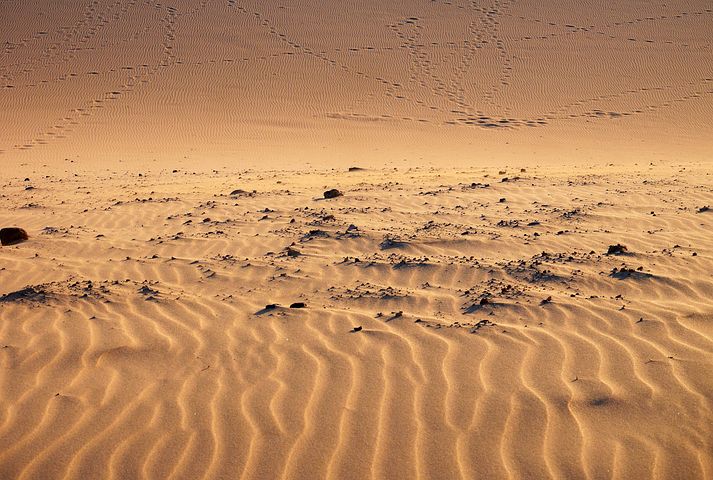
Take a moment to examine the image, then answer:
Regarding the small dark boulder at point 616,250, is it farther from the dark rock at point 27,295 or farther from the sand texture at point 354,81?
the sand texture at point 354,81

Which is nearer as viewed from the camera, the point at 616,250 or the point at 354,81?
the point at 616,250

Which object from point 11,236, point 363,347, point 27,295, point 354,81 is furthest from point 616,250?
point 354,81

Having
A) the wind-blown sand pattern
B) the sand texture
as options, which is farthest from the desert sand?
the sand texture

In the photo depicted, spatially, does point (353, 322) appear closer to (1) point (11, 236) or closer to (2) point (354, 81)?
(1) point (11, 236)

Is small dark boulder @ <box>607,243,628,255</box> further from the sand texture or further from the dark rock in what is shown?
the sand texture

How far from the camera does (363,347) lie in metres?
4.60

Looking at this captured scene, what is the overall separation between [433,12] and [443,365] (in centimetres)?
3767

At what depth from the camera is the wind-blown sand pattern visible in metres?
3.47

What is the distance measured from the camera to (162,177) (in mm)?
14531

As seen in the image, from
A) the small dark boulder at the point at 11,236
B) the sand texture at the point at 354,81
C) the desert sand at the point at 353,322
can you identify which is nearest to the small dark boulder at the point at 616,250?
the desert sand at the point at 353,322

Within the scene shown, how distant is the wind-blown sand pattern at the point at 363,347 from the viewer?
3.47 m

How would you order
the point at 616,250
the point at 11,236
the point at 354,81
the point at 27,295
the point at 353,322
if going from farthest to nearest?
1. the point at 354,81
2. the point at 11,236
3. the point at 616,250
4. the point at 27,295
5. the point at 353,322

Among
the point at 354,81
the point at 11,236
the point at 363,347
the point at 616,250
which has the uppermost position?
the point at 354,81

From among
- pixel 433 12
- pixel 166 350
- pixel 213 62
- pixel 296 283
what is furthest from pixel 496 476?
pixel 433 12
